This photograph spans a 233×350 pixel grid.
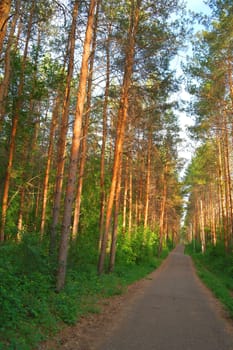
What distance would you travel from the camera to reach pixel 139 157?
786 inches

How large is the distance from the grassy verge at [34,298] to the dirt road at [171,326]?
3.37 ft

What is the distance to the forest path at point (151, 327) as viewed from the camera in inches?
217

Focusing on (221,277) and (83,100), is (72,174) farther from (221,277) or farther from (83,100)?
(221,277)

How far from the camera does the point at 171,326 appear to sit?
22.5 ft

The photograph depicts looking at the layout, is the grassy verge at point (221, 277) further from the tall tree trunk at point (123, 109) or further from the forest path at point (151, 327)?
the tall tree trunk at point (123, 109)

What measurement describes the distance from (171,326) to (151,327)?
1.65 ft

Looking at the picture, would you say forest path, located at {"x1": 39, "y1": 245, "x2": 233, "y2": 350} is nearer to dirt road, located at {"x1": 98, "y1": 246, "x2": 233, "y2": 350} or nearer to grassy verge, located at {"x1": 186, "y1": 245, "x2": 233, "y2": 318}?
dirt road, located at {"x1": 98, "y1": 246, "x2": 233, "y2": 350}

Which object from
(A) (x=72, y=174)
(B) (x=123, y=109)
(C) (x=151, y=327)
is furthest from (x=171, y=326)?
(B) (x=123, y=109)

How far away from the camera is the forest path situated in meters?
5.51

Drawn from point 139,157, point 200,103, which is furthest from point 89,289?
point 139,157

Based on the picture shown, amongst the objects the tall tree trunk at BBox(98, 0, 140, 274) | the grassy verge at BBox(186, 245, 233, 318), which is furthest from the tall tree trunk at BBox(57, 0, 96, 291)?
the grassy verge at BBox(186, 245, 233, 318)

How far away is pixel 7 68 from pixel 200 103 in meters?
9.13

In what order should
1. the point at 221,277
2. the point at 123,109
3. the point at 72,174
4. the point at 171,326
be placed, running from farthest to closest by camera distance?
the point at 221,277, the point at 123,109, the point at 72,174, the point at 171,326

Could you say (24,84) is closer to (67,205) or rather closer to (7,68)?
(7,68)
